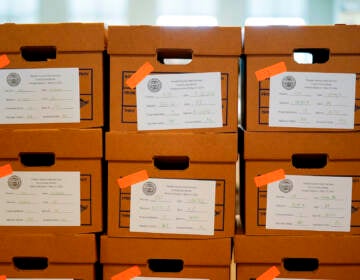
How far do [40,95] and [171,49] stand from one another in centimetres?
29

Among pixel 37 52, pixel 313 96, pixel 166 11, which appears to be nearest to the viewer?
pixel 313 96

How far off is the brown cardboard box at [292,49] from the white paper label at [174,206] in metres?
0.20

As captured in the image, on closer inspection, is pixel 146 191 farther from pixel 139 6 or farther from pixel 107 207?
pixel 139 6

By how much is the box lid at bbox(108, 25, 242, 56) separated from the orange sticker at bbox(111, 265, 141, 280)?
453 millimetres

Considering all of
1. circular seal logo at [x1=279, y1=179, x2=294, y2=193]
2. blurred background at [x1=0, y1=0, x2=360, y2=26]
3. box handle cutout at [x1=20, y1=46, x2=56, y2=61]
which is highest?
blurred background at [x1=0, y1=0, x2=360, y2=26]

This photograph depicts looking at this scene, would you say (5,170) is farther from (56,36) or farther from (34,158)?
(56,36)

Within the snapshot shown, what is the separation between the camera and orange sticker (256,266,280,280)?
2.63 ft

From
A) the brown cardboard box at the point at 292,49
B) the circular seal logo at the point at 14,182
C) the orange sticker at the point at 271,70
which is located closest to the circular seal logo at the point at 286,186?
the brown cardboard box at the point at 292,49

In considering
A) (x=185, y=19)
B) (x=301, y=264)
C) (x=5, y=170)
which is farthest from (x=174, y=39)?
(x=185, y=19)

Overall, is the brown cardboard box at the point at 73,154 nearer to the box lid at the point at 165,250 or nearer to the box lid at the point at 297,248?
the box lid at the point at 165,250

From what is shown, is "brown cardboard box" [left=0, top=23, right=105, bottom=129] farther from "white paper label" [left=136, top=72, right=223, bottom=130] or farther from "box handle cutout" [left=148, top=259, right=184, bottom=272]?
"box handle cutout" [left=148, top=259, right=184, bottom=272]

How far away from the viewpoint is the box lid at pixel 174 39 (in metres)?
0.77

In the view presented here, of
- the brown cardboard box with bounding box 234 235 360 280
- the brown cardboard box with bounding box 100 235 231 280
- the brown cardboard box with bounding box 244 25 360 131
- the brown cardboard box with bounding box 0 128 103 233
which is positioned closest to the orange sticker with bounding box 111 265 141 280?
the brown cardboard box with bounding box 100 235 231 280

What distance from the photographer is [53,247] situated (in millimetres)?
796
